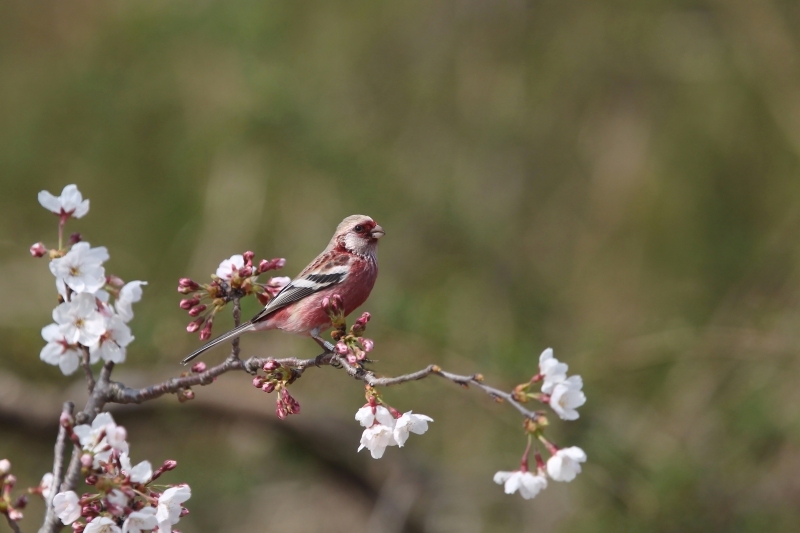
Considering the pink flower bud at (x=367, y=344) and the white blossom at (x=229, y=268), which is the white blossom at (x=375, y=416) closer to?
the pink flower bud at (x=367, y=344)

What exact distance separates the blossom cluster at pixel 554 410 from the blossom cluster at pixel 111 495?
941 mm

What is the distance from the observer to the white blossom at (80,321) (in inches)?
93.3

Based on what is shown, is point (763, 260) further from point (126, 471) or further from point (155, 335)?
point (126, 471)

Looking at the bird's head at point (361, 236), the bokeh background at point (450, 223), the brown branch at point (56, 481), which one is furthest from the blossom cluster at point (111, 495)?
the bokeh background at point (450, 223)

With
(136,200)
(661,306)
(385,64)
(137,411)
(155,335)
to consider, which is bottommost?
(137,411)

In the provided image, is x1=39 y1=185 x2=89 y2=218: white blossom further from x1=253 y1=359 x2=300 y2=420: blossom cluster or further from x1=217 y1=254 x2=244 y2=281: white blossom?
x1=253 y1=359 x2=300 y2=420: blossom cluster

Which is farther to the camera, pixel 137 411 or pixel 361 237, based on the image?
pixel 137 411

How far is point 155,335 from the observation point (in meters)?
6.62

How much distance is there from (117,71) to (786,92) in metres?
7.15

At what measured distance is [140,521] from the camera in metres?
2.22

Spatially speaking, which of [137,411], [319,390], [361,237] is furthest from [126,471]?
[319,390]

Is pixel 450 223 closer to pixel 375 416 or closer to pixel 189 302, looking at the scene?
pixel 189 302

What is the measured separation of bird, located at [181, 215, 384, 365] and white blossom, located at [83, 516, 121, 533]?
1304 mm

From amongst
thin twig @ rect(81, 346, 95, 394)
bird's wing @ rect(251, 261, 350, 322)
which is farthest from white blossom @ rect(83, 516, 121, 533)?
bird's wing @ rect(251, 261, 350, 322)
